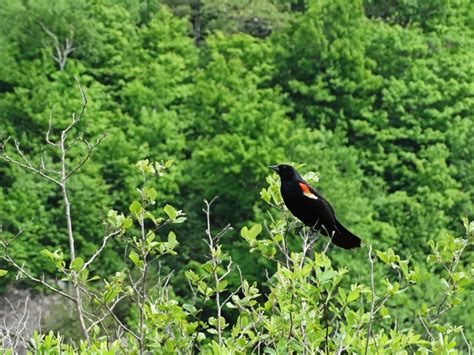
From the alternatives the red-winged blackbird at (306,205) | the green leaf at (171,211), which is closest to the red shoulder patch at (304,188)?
the red-winged blackbird at (306,205)

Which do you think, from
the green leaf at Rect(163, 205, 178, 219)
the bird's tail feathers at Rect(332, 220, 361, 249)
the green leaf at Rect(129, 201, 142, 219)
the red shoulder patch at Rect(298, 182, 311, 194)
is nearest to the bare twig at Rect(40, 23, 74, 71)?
the red shoulder patch at Rect(298, 182, 311, 194)

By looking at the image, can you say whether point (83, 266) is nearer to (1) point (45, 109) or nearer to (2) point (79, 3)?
(1) point (45, 109)

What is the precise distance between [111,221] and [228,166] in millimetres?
39679

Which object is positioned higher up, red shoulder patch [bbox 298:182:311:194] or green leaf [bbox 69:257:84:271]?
green leaf [bbox 69:257:84:271]

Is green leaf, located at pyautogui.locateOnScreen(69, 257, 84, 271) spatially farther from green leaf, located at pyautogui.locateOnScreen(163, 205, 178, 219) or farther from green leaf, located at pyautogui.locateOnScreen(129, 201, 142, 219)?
green leaf, located at pyautogui.locateOnScreen(163, 205, 178, 219)

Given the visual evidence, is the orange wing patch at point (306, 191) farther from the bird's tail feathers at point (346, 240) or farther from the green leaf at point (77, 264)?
the green leaf at point (77, 264)

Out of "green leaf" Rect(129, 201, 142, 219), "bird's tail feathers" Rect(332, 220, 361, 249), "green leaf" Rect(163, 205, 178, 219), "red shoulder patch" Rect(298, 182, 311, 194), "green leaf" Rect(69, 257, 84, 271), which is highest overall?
"green leaf" Rect(129, 201, 142, 219)

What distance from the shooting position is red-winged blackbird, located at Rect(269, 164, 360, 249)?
7.07 m

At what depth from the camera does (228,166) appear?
150 ft

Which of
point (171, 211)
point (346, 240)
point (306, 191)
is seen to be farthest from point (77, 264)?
point (306, 191)

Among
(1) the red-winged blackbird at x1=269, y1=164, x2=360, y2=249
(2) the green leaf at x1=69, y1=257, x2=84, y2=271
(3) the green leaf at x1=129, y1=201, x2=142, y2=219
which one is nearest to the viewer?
(2) the green leaf at x1=69, y1=257, x2=84, y2=271

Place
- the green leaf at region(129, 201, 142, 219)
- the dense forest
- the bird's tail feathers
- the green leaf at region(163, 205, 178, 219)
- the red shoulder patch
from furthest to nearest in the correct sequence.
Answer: the dense forest < the red shoulder patch < the bird's tail feathers < the green leaf at region(163, 205, 178, 219) < the green leaf at region(129, 201, 142, 219)

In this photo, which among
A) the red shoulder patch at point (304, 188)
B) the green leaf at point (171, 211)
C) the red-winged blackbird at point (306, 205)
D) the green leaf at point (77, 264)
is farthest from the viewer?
the red shoulder patch at point (304, 188)

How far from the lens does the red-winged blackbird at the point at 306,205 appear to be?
7074 millimetres
